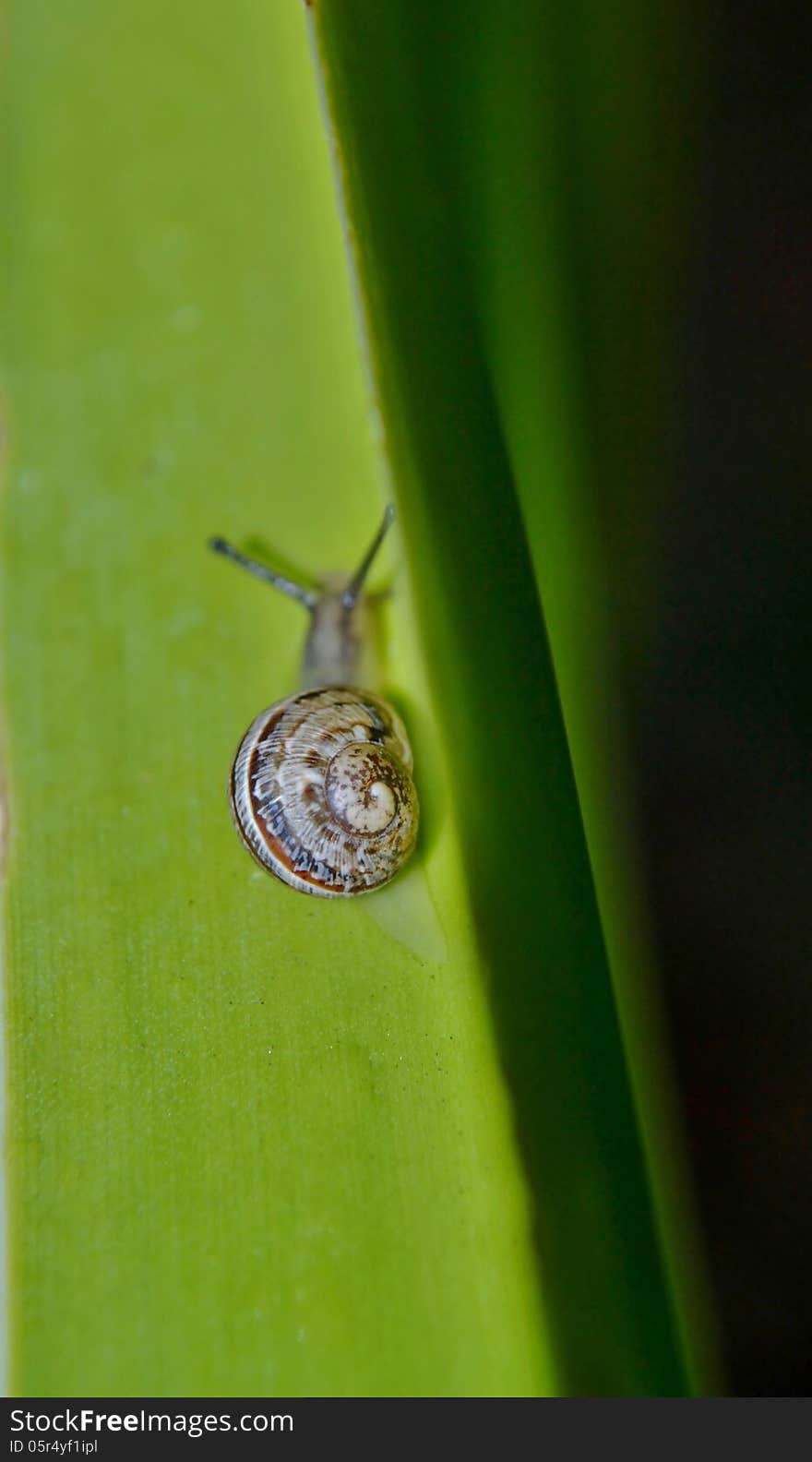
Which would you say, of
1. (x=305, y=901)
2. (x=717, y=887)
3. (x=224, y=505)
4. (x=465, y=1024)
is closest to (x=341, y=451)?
(x=224, y=505)

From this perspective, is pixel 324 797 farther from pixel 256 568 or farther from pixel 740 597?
pixel 740 597

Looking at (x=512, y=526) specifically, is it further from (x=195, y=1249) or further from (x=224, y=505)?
(x=195, y=1249)

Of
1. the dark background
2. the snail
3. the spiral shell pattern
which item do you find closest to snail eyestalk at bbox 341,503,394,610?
the snail

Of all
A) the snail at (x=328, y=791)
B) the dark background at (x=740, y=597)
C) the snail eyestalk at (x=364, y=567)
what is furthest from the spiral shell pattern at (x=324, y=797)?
the dark background at (x=740, y=597)

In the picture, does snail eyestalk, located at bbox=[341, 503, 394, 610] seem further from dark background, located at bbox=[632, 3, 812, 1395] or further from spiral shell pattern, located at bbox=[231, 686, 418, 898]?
dark background, located at bbox=[632, 3, 812, 1395]

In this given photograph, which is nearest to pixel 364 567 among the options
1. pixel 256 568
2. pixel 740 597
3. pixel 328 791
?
pixel 256 568

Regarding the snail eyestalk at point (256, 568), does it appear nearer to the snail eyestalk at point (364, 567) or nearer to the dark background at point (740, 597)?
the snail eyestalk at point (364, 567)
